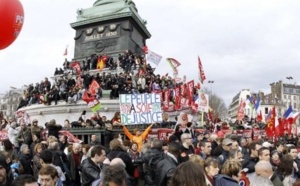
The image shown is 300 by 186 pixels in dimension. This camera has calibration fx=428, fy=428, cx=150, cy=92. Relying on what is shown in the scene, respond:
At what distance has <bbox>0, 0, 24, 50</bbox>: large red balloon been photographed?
217 inches

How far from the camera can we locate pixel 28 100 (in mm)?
28391

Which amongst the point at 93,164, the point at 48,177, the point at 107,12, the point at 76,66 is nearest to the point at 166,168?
the point at 93,164

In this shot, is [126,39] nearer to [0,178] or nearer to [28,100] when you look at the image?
[28,100]

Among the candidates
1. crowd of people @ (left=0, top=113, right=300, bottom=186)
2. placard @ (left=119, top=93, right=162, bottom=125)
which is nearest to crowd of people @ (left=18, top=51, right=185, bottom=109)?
placard @ (left=119, top=93, right=162, bottom=125)

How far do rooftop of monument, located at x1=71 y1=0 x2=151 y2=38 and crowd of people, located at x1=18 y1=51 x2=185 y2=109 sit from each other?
400 centimetres

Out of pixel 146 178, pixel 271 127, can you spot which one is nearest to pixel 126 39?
pixel 271 127

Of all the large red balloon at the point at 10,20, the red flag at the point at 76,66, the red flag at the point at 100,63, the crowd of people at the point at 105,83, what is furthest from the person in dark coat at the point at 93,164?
the red flag at the point at 76,66

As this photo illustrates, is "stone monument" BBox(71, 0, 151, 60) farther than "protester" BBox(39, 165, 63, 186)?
Yes

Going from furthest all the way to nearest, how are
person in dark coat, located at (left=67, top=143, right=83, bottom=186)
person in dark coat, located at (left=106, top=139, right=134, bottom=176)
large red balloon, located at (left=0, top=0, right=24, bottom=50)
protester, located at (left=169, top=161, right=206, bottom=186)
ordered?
person in dark coat, located at (left=67, top=143, right=83, bottom=186) < person in dark coat, located at (left=106, top=139, right=134, bottom=176) < large red balloon, located at (left=0, top=0, right=24, bottom=50) < protester, located at (left=169, top=161, right=206, bottom=186)

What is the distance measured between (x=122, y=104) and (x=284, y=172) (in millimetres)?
8258

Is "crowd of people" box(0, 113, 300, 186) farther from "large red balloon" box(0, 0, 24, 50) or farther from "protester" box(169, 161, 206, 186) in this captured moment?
"large red balloon" box(0, 0, 24, 50)

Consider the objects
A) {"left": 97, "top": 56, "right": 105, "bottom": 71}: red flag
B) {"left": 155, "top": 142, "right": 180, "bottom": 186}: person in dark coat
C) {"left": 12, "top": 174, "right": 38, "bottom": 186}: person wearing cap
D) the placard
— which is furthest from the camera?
{"left": 97, "top": 56, "right": 105, "bottom": 71}: red flag

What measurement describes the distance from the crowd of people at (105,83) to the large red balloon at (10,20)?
1786cm

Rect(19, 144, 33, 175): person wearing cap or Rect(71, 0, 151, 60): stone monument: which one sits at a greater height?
Rect(71, 0, 151, 60): stone monument
